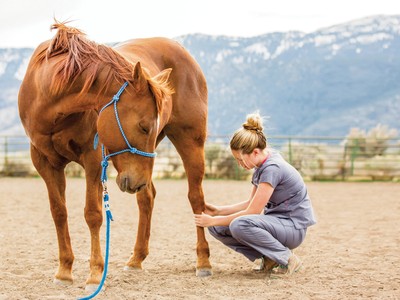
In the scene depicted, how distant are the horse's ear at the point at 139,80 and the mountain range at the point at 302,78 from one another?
111 m

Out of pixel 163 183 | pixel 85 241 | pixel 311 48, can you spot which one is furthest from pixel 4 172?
pixel 311 48

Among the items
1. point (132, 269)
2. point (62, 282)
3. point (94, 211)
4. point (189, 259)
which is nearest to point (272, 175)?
point (94, 211)

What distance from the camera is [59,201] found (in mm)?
4203

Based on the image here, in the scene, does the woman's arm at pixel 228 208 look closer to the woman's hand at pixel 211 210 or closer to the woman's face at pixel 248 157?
the woman's hand at pixel 211 210

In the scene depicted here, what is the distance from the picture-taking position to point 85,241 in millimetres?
6434

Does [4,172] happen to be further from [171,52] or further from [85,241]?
[171,52]

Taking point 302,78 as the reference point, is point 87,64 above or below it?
below

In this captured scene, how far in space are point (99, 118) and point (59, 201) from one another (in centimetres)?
104

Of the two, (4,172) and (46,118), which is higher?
(46,118)

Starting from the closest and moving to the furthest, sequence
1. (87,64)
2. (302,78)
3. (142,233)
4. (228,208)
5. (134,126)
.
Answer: (134,126)
(87,64)
(228,208)
(142,233)
(302,78)

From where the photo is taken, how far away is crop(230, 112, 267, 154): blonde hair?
4105 mm

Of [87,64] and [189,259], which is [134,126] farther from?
[189,259]

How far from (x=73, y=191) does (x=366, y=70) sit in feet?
457

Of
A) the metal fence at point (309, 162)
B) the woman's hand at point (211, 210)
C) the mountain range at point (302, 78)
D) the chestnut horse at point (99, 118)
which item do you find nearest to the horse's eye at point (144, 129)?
the chestnut horse at point (99, 118)
